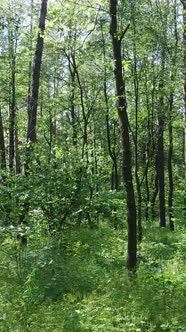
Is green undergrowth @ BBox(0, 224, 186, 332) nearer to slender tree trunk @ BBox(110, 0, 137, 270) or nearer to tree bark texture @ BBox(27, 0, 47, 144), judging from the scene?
slender tree trunk @ BBox(110, 0, 137, 270)

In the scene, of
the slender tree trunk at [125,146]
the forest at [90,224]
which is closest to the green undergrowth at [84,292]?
the forest at [90,224]

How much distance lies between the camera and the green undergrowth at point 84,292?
190 inches

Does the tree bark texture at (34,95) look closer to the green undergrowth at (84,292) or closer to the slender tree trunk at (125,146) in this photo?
the green undergrowth at (84,292)

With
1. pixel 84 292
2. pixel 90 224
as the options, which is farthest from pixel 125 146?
pixel 90 224

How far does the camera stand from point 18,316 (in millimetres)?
5301

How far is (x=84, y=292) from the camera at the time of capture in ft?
20.0

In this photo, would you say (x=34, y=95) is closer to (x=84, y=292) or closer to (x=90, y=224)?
(x=90, y=224)

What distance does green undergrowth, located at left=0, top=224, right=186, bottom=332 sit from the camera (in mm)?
4836

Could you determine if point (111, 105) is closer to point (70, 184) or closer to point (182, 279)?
point (70, 184)

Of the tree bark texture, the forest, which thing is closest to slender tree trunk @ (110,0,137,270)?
the forest

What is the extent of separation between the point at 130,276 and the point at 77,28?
10.4 m

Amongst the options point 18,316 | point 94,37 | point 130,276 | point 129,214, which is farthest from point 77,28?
point 18,316

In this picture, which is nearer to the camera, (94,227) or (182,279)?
(182,279)

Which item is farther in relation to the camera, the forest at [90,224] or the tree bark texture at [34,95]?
the tree bark texture at [34,95]
